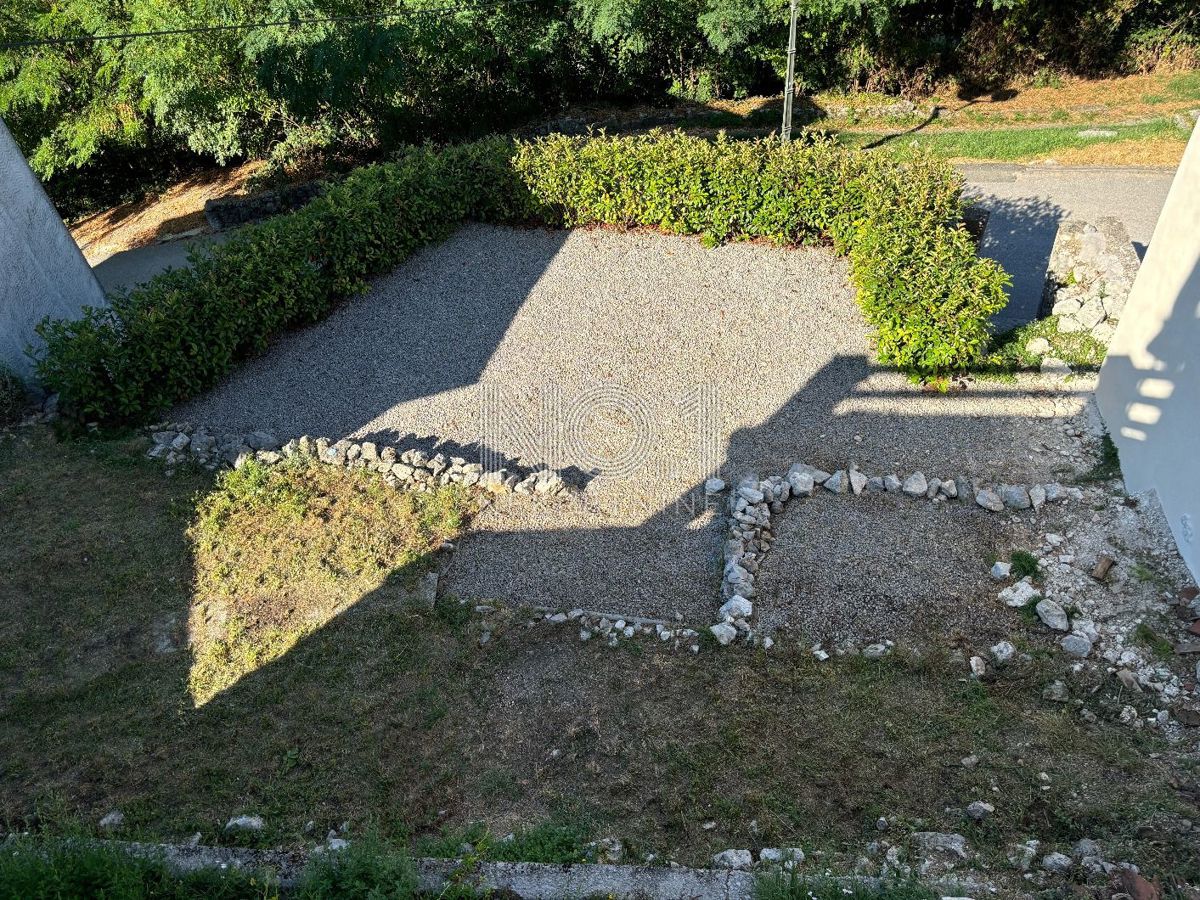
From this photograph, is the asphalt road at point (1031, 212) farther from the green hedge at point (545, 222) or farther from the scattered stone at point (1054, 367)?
the green hedge at point (545, 222)

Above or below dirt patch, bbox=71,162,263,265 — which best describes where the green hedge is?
above

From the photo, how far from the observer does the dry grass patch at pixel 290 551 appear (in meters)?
5.97

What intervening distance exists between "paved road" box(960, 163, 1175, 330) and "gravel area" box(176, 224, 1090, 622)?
2.39 metres

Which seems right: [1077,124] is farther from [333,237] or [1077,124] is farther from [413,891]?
[413,891]

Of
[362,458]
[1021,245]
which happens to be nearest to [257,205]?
[362,458]

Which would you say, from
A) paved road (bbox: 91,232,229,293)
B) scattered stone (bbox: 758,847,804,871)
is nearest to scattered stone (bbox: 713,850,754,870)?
scattered stone (bbox: 758,847,804,871)

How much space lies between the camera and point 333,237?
1009cm

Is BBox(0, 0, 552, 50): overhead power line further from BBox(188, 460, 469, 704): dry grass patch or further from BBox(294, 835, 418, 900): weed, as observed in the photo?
BBox(294, 835, 418, 900): weed

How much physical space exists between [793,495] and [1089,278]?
451cm

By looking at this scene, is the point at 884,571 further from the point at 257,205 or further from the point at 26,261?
the point at 257,205

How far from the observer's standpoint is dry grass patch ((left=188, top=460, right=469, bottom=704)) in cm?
597

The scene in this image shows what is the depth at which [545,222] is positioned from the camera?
1184 centimetres

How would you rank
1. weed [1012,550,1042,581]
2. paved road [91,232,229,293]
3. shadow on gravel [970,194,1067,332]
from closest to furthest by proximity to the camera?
weed [1012,550,1042,581], shadow on gravel [970,194,1067,332], paved road [91,232,229,293]

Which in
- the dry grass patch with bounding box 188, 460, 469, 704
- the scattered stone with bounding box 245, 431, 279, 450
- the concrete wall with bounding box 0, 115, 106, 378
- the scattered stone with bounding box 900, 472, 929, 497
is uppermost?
the concrete wall with bounding box 0, 115, 106, 378
